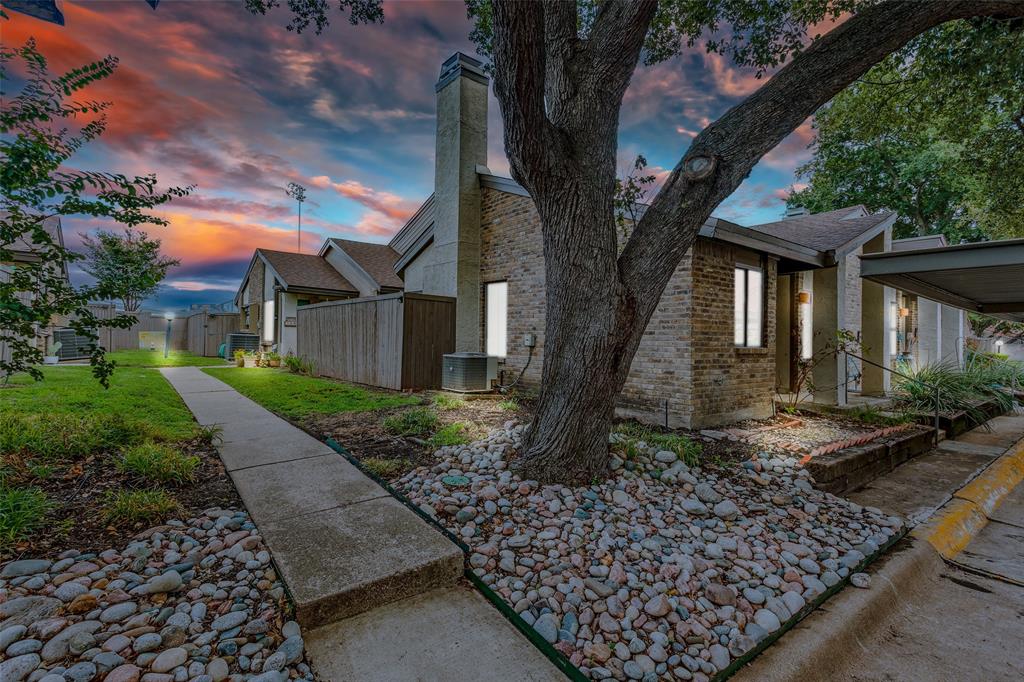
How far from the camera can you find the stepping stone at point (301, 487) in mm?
2914

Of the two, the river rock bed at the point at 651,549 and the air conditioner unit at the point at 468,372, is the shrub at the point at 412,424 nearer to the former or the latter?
the river rock bed at the point at 651,549

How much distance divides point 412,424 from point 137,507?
285 centimetres

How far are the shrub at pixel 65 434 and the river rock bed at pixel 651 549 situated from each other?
2.67 metres

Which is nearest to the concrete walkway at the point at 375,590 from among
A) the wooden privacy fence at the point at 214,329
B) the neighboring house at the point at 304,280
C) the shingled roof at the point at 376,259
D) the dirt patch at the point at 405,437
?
the dirt patch at the point at 405,437

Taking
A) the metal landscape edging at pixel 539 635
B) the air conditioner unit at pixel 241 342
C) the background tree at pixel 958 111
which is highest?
→ the background tree at pixel 958 111

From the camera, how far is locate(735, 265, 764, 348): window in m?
6.88

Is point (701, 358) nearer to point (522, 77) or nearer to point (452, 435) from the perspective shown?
point (452, 435)

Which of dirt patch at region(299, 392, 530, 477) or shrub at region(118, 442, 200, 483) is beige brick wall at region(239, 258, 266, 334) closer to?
dirt patch at region(299, 392, 530, 477)

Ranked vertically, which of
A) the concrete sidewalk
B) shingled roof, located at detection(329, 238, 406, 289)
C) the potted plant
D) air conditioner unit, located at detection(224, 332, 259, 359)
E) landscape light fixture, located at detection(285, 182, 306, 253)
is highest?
landscape light fixture, located at detection(285, 182, 306, 253)

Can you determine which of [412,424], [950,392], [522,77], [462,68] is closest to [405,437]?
[412,424]

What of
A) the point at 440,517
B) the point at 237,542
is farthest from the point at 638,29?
the point at 237,542

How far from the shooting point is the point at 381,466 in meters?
3.81

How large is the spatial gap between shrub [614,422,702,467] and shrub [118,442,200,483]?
12.1ft

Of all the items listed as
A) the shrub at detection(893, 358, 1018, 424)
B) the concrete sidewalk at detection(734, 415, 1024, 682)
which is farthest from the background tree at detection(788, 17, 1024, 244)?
the concrete sidewalk at detection(734, 415, 1024, 682)
